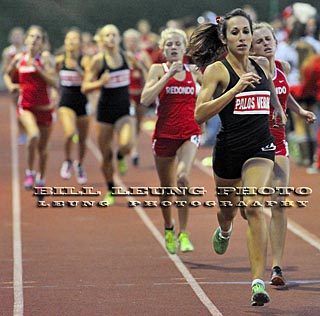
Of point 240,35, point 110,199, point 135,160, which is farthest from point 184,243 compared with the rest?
point 135,160

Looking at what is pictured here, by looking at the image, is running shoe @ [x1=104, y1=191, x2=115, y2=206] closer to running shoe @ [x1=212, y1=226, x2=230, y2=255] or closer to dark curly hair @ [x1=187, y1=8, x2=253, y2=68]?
running shoe @ [x1=212, y1=226, x2=230, y2=255]

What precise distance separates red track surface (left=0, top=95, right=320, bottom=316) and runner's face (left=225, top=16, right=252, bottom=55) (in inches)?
70.4

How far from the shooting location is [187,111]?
11172 mm

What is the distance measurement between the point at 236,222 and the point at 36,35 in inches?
159

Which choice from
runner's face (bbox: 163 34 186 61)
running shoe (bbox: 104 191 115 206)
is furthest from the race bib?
running shoe (bbox: 104 191 115 206)

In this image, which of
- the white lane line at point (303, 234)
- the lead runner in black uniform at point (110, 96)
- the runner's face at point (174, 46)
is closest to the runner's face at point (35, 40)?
the lead runner in black uniform at point (110, 96)

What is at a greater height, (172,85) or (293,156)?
(172,85)

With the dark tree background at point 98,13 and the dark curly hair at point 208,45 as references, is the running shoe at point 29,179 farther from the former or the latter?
the dark tree background at point 98,13

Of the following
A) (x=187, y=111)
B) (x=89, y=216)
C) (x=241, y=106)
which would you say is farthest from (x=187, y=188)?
(x=89, y=216)

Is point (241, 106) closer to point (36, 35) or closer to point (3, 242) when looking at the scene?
point (3, 242)

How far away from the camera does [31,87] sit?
15.9 metres

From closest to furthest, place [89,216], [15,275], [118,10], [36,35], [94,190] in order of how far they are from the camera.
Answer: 1. [15,275]
2. [89,216]
3. [36,35]
4. [94,190]
5. [118,10]

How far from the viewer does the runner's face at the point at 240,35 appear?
8.38 m

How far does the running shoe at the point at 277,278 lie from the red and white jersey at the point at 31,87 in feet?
23.8
